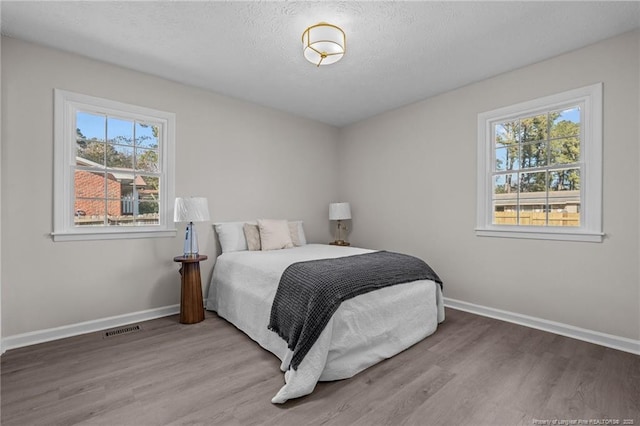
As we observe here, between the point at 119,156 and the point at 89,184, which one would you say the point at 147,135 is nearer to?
the point at 119,156

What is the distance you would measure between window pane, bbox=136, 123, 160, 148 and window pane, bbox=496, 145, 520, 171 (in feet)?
12.6

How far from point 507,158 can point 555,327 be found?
5.78 feet

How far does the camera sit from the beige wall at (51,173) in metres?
2.53

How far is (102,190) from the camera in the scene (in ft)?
9.93

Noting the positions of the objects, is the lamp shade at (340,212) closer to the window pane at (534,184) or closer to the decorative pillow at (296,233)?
the decorative pillow at (296,233)

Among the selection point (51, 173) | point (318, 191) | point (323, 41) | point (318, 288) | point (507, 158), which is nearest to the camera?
point (318, 288)

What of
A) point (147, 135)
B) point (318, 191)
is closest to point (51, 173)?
point (147, 135)

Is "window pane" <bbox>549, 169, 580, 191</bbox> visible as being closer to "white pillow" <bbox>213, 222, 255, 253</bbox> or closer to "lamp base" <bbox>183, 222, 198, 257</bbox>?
"white pillow" <bbox>213, 222, 255, 253</bbox>

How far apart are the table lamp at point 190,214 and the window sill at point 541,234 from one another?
3.05 m

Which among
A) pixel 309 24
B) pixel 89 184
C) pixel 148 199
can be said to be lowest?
pixel 148 199

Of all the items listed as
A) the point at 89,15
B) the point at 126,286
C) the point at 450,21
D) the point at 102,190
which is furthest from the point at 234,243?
the point at 450,21

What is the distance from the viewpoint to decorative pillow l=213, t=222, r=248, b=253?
11.7 feet

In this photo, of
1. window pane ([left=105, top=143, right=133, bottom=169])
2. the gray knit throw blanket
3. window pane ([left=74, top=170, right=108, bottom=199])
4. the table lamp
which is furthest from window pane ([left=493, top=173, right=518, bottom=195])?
window pane ([left=74, top=170, right=108, bottom=199])

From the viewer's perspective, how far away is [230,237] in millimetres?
3609
